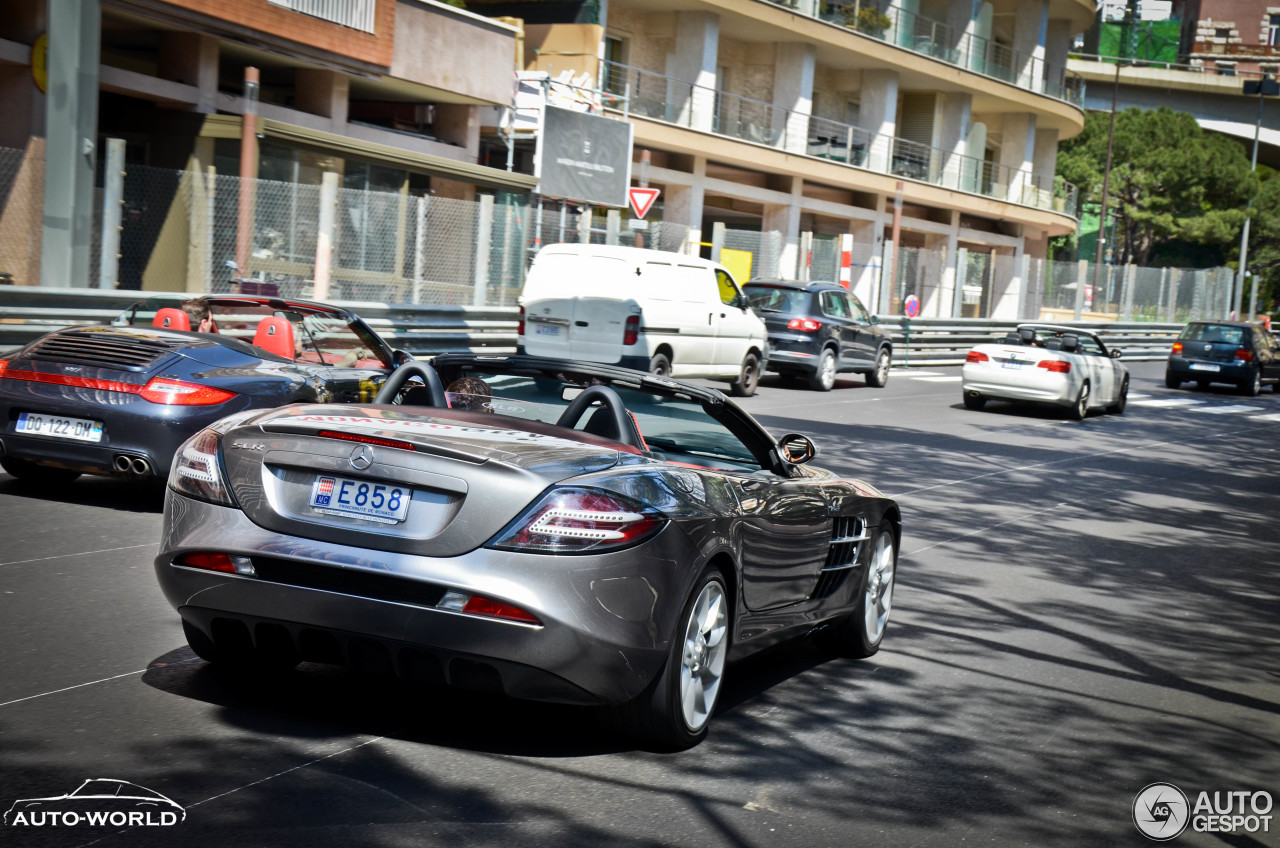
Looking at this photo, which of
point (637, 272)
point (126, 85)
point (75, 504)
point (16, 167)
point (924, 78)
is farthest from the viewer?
point (924, 78)

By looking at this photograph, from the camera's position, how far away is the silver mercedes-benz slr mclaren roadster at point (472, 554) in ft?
14.4

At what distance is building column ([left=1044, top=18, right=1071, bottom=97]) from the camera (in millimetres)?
55938

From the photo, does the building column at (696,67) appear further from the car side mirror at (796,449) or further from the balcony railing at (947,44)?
the car side mirror at (796,449)

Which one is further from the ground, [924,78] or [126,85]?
[924,78]

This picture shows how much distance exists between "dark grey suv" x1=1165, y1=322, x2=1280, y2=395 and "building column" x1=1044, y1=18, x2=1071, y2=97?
25673 millimetres

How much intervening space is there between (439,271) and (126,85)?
5361 mm

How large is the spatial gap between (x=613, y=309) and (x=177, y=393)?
37.3 ft

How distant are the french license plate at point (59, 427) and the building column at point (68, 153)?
27.5 ft

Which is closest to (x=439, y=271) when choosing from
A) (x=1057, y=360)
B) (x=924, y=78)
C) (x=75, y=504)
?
(x=1057, y=360)

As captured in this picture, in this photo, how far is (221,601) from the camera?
4.64m

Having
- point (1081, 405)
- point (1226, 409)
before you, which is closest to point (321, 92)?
point (1081, 405)

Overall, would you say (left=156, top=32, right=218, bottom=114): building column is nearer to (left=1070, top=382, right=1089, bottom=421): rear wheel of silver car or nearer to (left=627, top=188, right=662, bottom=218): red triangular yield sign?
(left=627, top=188, right=662, bottom=218): red triangular yield sign

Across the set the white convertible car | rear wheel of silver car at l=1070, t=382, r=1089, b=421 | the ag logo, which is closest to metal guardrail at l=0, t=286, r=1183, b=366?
the white convertible car

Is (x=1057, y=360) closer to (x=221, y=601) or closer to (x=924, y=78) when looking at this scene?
(x=221, y=601)
